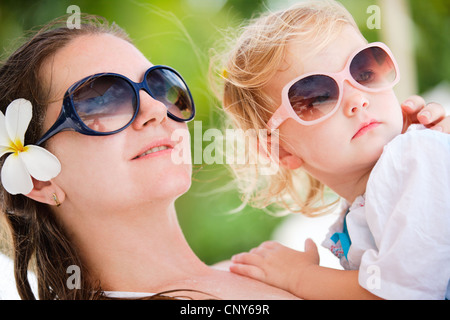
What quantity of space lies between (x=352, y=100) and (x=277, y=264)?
0.53 meters

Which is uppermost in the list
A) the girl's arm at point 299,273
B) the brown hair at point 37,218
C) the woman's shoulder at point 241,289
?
the brown hair at point 37,218

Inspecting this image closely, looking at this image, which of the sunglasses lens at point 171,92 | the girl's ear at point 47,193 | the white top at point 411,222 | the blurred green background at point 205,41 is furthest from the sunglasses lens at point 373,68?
the girl's ear at point 47,193

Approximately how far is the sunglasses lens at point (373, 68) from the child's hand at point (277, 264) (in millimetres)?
535

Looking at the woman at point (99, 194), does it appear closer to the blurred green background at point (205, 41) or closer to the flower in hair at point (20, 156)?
the flower in hair at point (20, 156)

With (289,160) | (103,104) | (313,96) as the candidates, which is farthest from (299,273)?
(103,104)

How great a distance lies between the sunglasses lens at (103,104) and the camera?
124 cm

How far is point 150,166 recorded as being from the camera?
4.17 feet

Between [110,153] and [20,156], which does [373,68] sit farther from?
[20,156]

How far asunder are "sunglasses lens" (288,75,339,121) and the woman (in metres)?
0.34

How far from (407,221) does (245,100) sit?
66 centimetres

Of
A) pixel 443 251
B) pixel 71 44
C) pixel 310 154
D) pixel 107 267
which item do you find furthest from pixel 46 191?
pixel 443 251

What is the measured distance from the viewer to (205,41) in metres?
2.07

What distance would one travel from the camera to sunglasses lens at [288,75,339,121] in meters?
1.31
